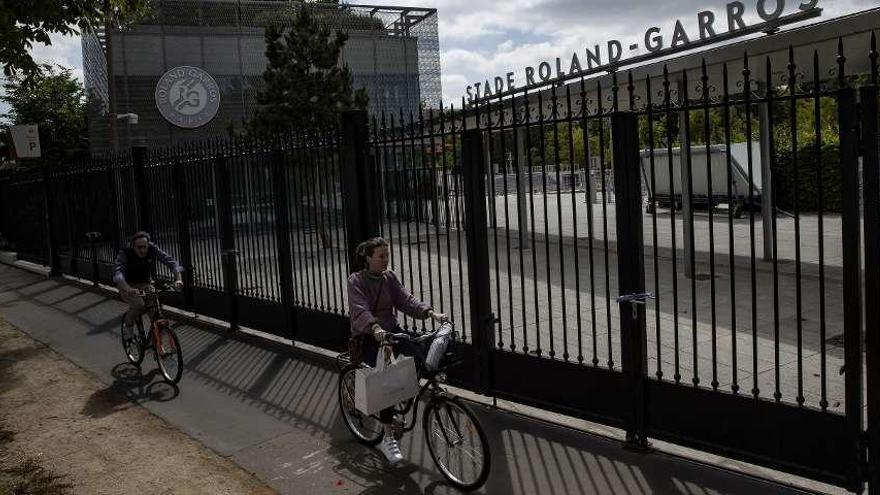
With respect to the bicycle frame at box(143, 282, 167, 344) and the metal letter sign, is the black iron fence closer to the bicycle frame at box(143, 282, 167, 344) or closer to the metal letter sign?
the metal letter sign

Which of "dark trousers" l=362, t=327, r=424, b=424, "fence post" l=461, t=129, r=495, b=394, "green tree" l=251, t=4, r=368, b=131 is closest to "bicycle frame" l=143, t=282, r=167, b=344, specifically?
"dark trousers" l=362, t=327, r=424, b=424

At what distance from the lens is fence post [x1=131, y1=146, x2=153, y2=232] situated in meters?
12.1

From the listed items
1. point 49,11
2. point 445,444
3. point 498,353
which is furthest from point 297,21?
point 445,444

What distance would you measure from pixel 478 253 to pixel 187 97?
23.6 metres

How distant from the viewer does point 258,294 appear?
9.61 meters

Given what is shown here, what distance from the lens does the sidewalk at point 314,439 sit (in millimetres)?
4695

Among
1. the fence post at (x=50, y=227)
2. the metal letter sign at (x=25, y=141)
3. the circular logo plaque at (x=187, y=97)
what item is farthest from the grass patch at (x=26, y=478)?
the circular logo plaque at (x=187, y=97)

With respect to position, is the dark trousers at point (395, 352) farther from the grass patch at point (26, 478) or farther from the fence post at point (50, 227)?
the fence post at point (50, 227)

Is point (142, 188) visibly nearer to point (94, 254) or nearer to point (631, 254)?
point (94, 254)

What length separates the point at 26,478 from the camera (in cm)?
529

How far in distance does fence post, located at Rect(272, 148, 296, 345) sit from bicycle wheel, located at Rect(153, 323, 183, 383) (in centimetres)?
155

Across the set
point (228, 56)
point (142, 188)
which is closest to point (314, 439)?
point (142, 188)

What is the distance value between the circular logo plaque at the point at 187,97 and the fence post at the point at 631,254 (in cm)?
2462

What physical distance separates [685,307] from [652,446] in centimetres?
544
